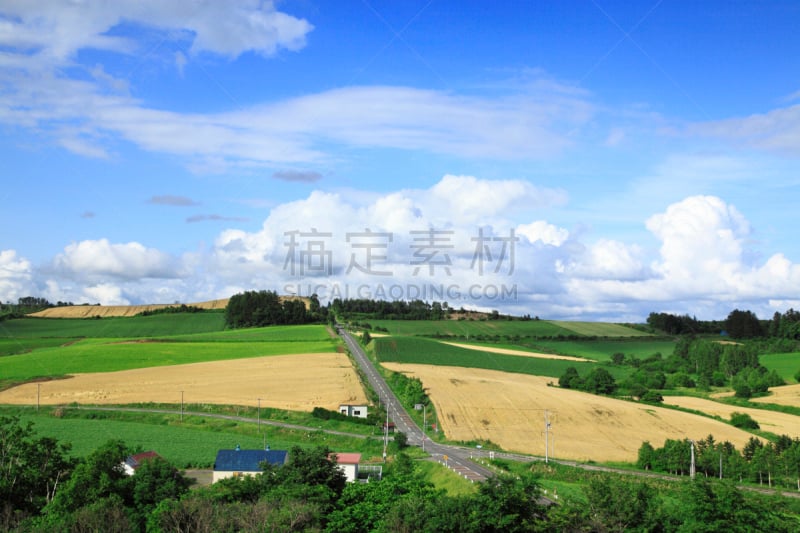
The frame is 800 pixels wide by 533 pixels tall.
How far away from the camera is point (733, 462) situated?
69312 mm

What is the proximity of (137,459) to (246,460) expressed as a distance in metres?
8.21

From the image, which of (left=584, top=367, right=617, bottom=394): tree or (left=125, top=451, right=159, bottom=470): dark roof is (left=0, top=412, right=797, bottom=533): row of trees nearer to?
(left=125, top=451, right=159, bottom=470): dark roof

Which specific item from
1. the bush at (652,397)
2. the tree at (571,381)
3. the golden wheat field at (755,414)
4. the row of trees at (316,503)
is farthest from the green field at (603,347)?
the row of trees at (316,503)

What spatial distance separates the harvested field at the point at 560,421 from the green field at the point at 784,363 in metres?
44.4

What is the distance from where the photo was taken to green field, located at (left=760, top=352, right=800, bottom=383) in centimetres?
12845

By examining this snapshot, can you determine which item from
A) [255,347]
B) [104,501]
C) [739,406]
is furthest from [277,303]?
[104,501]

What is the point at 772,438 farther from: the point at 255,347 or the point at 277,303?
the point at 277,303

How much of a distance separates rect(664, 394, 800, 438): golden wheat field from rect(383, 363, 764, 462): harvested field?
479 cm

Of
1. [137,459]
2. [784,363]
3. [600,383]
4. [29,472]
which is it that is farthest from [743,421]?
[29,472]

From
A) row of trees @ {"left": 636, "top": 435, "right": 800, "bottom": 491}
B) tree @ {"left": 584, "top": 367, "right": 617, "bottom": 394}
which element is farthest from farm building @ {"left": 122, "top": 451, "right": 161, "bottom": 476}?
tree @ {"left": 584, "top": 367, "right": 617, "bottom": 394}

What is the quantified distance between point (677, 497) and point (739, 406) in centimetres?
5826

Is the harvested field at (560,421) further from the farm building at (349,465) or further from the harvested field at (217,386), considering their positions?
the farm building at (349,465)

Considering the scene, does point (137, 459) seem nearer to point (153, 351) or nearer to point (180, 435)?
point (180, 435)

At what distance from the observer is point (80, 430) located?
71.3m
